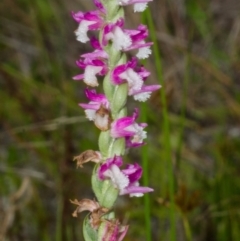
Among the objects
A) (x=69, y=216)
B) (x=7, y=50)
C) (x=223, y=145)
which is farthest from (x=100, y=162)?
(x=7, y=50)

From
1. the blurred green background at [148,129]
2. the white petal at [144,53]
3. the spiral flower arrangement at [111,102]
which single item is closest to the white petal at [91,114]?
the spiral flower arrangement at [111,102]

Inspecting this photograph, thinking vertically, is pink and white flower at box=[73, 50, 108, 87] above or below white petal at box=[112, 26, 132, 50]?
below

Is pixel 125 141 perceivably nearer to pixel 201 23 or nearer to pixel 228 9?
pixel 201 23

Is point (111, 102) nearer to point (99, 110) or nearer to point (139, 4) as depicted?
point (99, 110)

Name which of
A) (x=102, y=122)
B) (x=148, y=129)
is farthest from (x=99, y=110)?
(x=148, y=129)

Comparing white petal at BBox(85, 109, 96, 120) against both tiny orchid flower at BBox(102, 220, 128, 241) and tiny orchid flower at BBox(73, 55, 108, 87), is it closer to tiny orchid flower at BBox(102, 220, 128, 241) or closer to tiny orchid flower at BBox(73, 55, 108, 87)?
tiny orchid flower at BBox(73, 55, 108, 87)

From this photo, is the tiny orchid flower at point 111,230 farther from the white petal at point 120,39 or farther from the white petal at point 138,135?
the white petal at point 120,39

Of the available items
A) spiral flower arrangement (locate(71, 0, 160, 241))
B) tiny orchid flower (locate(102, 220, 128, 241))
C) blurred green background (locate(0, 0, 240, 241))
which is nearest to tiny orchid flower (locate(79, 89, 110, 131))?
spiral flower arrangement (locate(71, 0, 160, 241))
